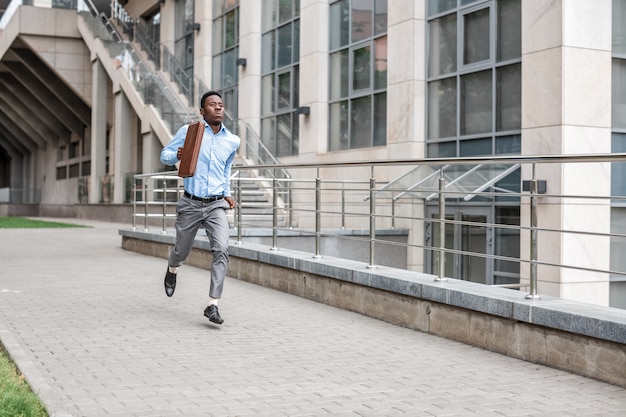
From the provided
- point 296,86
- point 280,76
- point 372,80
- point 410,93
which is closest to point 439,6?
point 410,93

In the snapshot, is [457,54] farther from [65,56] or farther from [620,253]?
[65,56]

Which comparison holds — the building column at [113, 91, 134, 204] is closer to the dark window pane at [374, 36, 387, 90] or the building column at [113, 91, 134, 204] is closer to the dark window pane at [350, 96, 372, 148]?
the dark window pane at [350, 96, 372, 148]

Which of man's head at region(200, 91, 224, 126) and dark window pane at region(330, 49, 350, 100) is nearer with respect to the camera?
man's head at region(200, 91, 224, 126)

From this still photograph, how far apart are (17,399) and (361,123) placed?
17042 mm

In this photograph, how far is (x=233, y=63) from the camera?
2842 centimetres

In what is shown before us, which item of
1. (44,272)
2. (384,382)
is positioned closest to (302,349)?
(384,382)

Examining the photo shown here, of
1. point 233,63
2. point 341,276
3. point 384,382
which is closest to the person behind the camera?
point 384,382

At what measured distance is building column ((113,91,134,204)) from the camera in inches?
1344

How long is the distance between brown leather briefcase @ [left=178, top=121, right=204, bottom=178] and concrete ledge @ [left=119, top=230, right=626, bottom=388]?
2082 millimetres

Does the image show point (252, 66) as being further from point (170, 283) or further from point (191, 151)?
point (191, 151)

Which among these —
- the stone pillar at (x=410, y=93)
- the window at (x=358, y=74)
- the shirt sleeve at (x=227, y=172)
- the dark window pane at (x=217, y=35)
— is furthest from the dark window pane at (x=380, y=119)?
the shirt sleeve at (x=227, y=172)

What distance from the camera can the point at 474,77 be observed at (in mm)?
17250

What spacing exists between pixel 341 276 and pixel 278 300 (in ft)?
3.24

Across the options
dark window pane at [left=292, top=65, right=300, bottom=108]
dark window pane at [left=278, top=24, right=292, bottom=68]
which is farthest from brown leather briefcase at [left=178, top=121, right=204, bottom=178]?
dark window pane at [left=278, top=24, right=292, bottom=68]
